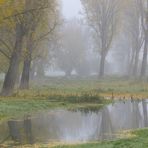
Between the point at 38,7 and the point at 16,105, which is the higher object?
the point at 38,7

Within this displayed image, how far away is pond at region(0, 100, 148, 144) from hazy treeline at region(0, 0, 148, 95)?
947 centimetres

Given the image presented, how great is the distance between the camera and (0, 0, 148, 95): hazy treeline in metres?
37.9

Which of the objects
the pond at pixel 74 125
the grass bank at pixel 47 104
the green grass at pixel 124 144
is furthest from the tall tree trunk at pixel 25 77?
the green grass at pixel 124 144

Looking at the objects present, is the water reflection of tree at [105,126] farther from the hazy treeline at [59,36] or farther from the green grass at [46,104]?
the hazy treeline at [59,36]

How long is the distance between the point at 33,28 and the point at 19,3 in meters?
5.95

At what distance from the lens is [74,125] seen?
77.3 feet

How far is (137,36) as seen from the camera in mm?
79812

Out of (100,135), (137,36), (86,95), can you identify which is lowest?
(100,135)

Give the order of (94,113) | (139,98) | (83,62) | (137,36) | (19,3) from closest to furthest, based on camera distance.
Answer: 1. (94,113)
2. (19,3)
3. (139,98)
4. (137,36)
5. (83,62)

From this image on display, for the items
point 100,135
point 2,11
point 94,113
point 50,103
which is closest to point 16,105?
point 50,103

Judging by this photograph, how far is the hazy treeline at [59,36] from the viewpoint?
1492 inches

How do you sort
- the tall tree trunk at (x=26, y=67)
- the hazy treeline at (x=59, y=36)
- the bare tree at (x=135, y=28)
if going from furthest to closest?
1. the bare tree at (x=135, y=28)
2. the tall tree trunk at (x=26, y=67)
3. the hazy treeline at (x=59, y=36)

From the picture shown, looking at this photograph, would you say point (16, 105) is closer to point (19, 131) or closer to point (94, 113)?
point (94, 113)

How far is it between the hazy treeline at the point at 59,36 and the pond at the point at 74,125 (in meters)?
9.47
